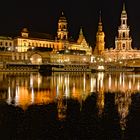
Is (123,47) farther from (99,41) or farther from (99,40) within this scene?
(99,40)

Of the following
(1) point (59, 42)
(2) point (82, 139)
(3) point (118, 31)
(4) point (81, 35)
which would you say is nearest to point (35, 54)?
(1) point (59, 42)

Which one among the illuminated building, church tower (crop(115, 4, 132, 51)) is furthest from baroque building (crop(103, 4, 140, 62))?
the illuminated building

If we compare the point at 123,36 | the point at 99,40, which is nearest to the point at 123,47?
the point at 123,36

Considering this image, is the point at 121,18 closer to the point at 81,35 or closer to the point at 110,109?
the point at 81,35

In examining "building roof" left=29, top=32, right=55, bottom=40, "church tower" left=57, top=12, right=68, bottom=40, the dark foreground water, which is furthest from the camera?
"church tower" left=57, top=12, right=68, bottom=40

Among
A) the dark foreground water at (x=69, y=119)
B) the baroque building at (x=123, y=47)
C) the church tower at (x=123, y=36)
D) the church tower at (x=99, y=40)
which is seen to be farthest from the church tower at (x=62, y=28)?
the dark foreground water at (x=69, y=119)

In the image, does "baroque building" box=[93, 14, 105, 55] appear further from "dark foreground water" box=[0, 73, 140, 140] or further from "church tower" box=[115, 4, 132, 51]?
"dark foreground water" box=[0, 73, 140, 140]

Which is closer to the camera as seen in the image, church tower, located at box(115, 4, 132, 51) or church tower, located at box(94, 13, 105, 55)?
church tower, located at box(94, 13, 105, 55)

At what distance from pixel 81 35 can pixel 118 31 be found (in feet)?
38.0

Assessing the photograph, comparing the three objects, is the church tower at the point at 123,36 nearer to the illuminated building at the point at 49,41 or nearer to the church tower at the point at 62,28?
the illuminated building at the point at 49,41

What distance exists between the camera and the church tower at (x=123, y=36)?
10019 centimetres

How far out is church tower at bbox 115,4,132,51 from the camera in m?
100

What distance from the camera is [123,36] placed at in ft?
334

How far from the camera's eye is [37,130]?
499 inches
